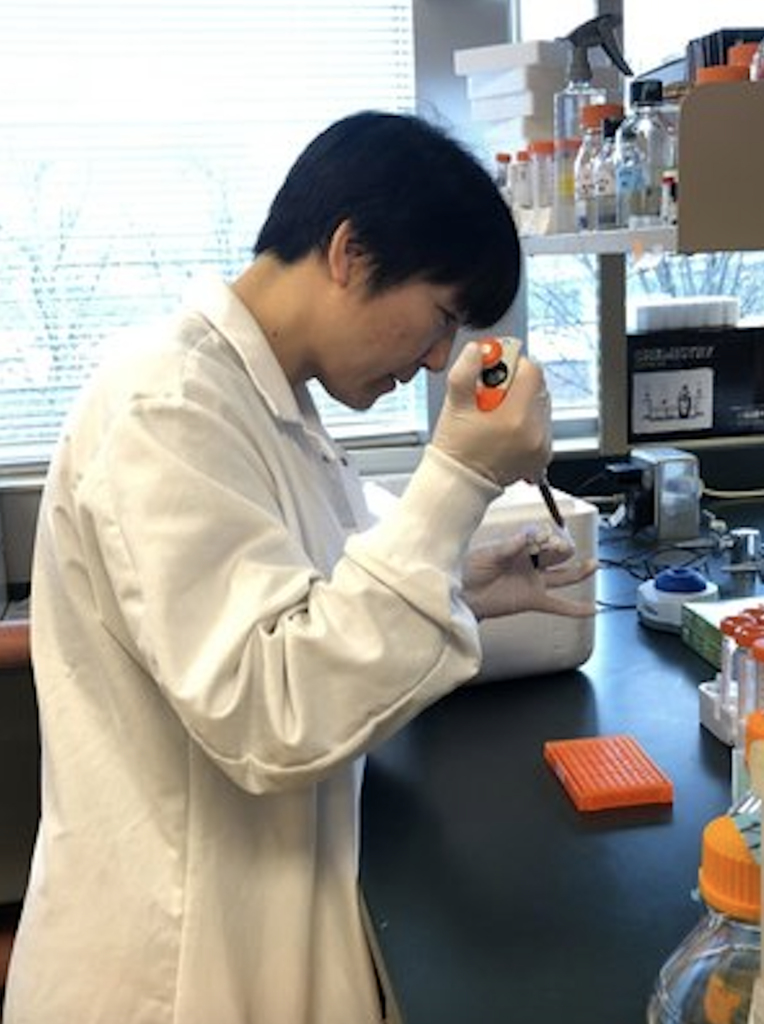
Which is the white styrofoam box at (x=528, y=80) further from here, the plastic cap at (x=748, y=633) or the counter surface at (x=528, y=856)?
the plastic cap at (x=748, y=633)

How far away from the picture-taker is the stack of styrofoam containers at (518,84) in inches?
76.0

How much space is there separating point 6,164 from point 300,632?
1.76 m

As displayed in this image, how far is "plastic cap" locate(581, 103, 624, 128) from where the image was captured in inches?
62.9

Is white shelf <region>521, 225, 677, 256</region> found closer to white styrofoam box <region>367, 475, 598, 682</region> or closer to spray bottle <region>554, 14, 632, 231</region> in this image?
spray bottle <region>554, 14, 632, 231</region>

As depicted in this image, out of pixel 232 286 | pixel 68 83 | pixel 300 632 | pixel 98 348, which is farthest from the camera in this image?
pixel 98 348

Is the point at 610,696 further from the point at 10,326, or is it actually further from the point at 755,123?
the point at 10,326

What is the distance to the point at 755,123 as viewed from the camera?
3.54 ft

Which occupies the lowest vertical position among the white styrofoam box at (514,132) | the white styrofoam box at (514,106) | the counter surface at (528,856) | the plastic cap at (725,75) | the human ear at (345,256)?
the counter surface at (528,856)

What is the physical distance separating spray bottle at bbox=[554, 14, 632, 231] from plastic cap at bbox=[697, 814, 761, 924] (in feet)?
4.07

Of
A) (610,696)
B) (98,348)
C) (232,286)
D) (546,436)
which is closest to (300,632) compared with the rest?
(546,436)

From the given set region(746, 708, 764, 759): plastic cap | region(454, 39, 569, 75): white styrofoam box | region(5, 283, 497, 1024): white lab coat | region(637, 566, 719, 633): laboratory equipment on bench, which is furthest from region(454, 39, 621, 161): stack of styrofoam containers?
region(746, 708, 764, 759): plastic cap

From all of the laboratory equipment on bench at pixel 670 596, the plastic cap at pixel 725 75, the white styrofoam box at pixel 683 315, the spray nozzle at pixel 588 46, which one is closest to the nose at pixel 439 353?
the plastic cap at pixel 725 75

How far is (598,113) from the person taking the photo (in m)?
1.61

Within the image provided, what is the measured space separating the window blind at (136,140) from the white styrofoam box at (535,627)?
108 centimetres
